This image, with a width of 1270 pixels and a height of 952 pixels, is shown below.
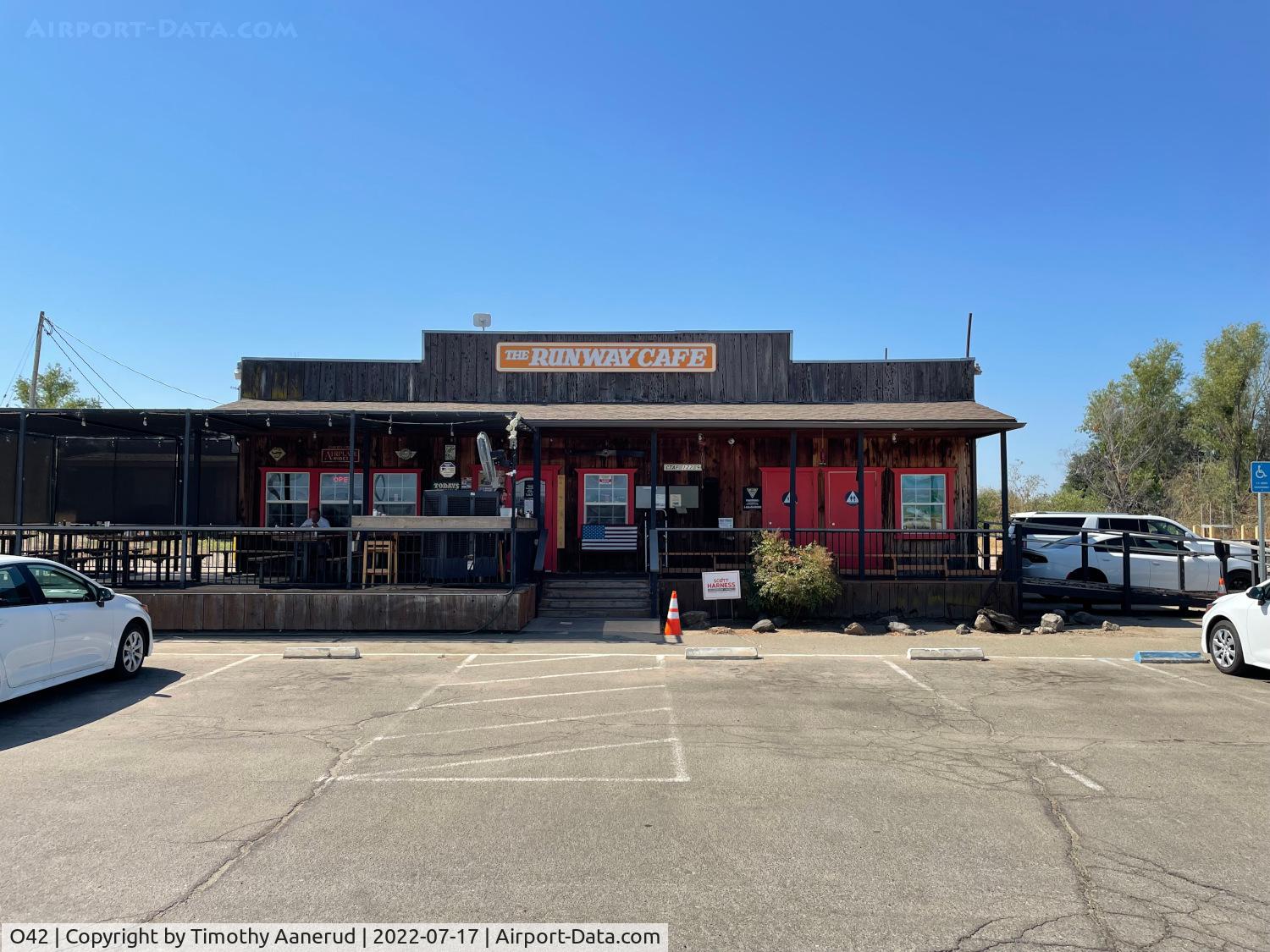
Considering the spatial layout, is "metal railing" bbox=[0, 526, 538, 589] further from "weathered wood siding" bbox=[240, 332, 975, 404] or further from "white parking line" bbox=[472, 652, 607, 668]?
"weathered wood siding" bbox=[240, 332, 975, 404]

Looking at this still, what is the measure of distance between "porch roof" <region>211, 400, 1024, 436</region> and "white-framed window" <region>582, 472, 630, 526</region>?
5.13 ft

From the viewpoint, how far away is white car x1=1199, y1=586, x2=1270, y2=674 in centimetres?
960

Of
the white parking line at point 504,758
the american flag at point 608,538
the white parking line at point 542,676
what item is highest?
the american flag at point 608,538

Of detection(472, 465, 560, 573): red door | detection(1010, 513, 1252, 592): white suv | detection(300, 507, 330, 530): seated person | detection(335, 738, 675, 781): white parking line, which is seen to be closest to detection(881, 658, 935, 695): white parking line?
detection(335, 738, 675, 781): white parking line

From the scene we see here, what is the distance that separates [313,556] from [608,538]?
19.8ft

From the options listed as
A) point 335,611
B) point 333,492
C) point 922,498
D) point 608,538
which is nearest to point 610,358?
point 608,538

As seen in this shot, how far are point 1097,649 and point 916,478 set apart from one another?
6.45m

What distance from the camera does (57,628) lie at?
7.89 metres

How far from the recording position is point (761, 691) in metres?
8.98

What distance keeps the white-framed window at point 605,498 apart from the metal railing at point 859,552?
1.12 meters

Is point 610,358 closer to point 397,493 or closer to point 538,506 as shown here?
point 538,506

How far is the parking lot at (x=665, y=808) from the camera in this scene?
3.82m

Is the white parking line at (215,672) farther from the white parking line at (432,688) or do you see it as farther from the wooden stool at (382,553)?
the wooden stool at (382,553)

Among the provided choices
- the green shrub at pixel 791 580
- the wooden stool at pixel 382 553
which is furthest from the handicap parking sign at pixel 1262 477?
the wooden stool at pixel 382 553
